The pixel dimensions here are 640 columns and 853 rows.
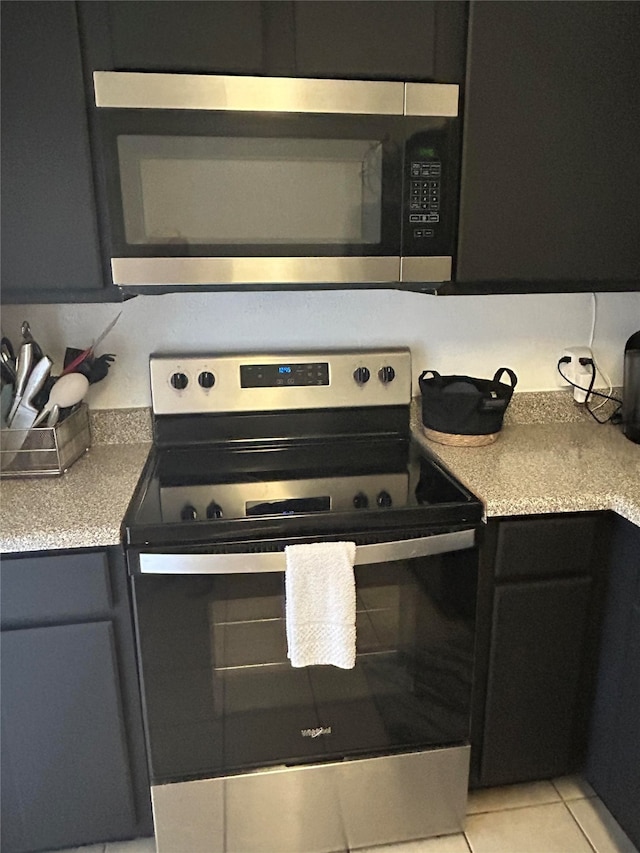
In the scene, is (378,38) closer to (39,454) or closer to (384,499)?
(384,499)

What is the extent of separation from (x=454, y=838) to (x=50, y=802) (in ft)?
3.05

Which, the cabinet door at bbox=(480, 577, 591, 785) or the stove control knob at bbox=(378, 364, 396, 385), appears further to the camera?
the stove control knob at bbox=(378, 364, 396, 385)

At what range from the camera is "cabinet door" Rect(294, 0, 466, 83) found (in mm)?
1390

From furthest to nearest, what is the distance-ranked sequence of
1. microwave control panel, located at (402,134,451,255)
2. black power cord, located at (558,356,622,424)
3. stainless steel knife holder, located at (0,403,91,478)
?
black power cord, located at (558,356,622,424) < stainless steel knife holder, located at (0,403,91,478) < microwave control panel, located at (402,134,451,255)

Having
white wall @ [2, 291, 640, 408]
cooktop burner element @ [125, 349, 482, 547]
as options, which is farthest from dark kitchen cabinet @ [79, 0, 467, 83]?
cooktop burner element @ [125, 349, 482, 547]

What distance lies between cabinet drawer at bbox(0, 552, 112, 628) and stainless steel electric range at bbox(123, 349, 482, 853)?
8 centimetres

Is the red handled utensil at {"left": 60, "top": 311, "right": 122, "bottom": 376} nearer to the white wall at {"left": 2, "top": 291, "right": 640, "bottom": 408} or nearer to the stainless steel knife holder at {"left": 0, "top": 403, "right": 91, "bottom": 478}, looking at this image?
the white wall at {"left": 2, "top": 291, "right": 640, "bottom": 408}

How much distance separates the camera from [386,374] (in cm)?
186

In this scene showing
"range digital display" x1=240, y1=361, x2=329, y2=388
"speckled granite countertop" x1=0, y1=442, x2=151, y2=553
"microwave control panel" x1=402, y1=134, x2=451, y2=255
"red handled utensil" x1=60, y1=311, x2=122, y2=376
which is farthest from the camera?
"range digital display" x1=240, y1=361, x2=329, y2=388

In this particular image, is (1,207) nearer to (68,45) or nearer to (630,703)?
(68,45)

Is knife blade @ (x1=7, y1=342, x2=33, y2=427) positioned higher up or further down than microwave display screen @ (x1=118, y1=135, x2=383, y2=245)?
further down

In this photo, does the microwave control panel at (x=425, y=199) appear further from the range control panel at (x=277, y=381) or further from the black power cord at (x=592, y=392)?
the black power cord at (x=592, y=392)

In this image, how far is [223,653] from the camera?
1446 mm

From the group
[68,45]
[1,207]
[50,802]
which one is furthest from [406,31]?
[50,802]
